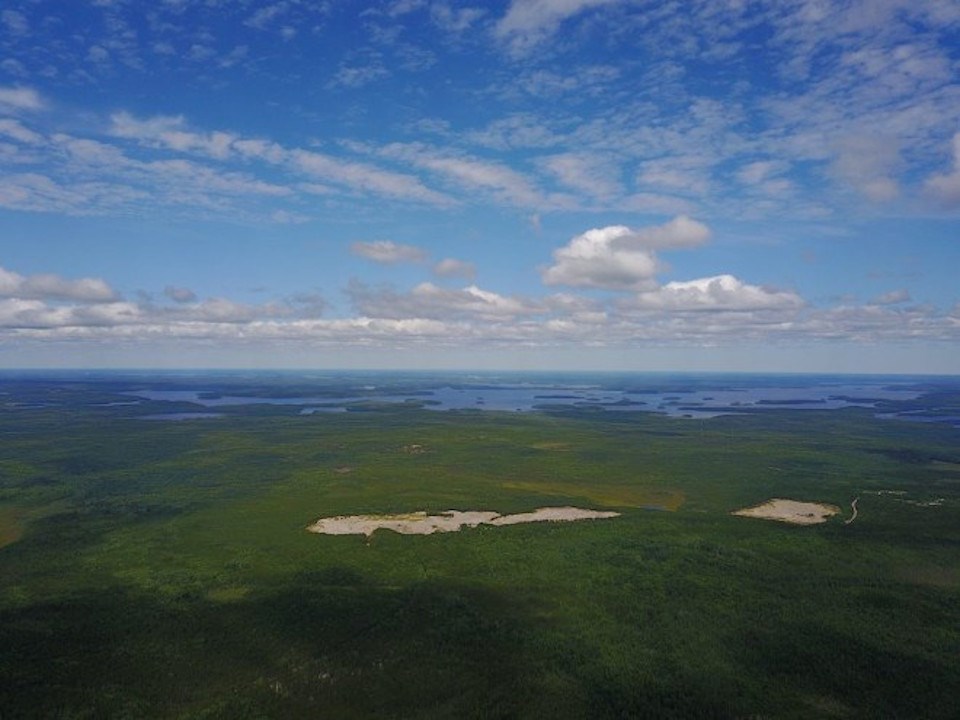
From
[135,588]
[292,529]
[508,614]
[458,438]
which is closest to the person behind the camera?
[508,614]

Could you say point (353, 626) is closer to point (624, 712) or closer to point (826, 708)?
point (624, 712)

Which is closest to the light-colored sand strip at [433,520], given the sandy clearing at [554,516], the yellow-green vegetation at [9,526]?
the sandy clearing at [554,516]

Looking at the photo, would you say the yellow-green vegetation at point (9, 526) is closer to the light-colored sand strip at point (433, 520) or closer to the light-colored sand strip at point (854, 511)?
the light-colored sand strip at point (433, 520)

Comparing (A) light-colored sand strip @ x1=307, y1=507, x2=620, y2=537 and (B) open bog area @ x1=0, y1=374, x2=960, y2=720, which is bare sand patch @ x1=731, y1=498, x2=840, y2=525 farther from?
(A) light-colored sand strip @ x1=307, y1=507, x2=620, y2=537

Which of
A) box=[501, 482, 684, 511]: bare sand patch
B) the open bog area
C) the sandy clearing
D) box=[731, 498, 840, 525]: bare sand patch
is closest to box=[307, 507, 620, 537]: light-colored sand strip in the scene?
the sandy clearing

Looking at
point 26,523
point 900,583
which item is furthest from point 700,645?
point 26,523

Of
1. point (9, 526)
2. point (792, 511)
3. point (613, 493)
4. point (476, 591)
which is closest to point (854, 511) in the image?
point (792, 511)
